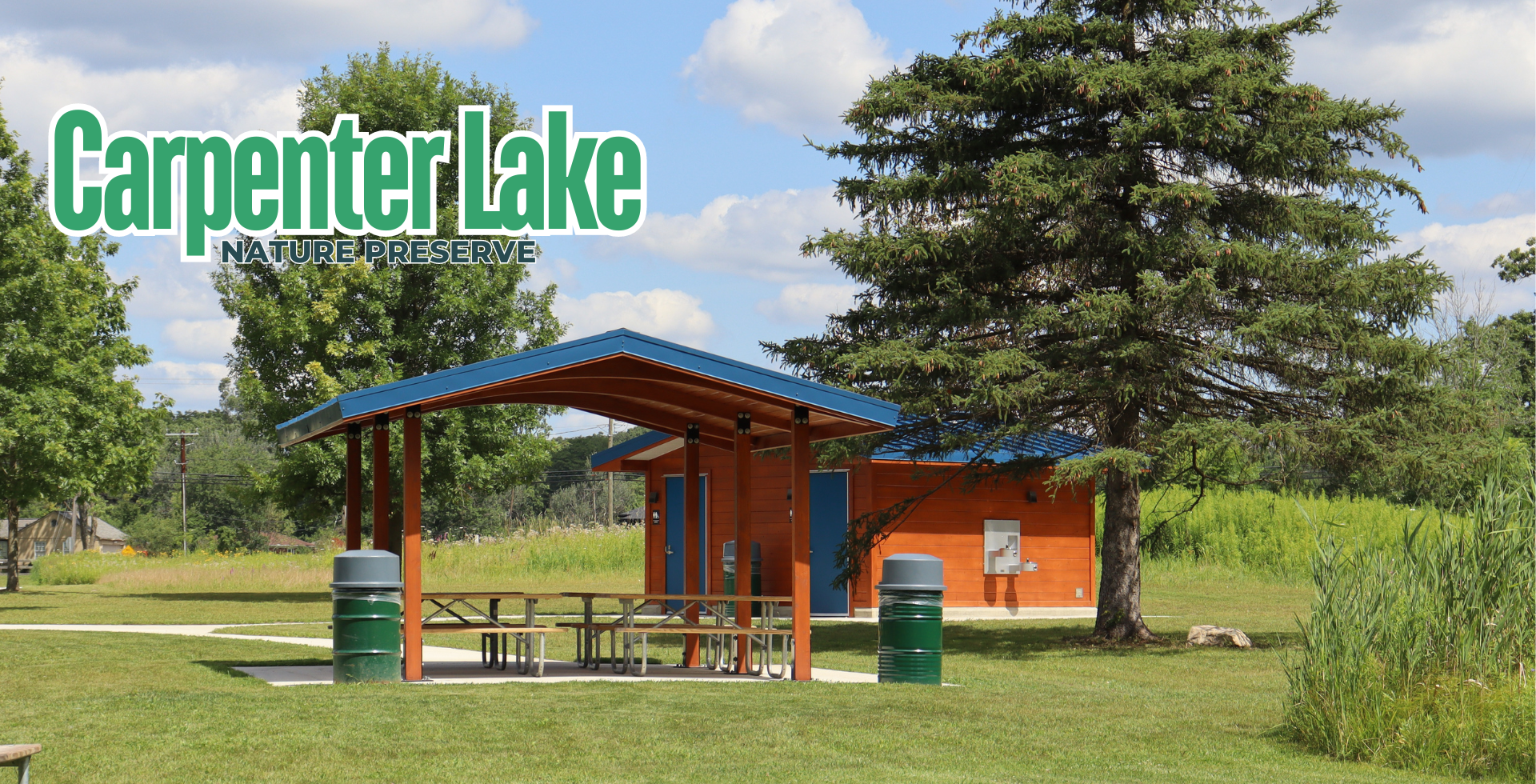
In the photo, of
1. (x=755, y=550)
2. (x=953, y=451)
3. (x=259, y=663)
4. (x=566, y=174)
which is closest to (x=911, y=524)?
(x=755, y=550)

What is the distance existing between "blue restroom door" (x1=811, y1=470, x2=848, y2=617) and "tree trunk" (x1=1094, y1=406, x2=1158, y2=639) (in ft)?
16.7

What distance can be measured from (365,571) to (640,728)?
11.4ft

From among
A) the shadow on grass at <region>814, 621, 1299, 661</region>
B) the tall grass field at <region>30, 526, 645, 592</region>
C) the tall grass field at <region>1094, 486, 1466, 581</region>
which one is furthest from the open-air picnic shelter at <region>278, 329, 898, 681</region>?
the tall grass field at <region>1094, 486, 1466, 581</region>

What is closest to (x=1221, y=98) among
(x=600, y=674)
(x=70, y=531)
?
(x=600, y=674)

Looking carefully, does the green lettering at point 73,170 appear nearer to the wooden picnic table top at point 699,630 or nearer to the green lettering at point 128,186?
the green lettering at point 128,186

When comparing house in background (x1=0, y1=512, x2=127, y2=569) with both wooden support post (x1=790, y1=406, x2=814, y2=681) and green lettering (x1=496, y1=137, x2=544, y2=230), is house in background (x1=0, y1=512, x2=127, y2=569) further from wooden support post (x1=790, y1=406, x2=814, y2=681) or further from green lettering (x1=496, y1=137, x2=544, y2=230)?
wooden support post (x1=790, y1=406, x2=814, y2=681)

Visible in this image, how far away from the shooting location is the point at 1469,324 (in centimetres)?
4334

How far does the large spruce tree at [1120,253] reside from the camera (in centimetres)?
1667

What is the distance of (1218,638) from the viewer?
1809cm

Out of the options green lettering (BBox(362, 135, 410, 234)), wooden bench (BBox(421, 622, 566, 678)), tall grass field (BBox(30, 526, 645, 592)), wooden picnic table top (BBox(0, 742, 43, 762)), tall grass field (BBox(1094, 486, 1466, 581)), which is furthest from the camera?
tall grass field (BBox(1094, 486, 1466, 581))

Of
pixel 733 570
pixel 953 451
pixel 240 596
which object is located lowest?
pixel 240 596

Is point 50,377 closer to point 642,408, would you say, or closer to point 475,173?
point 475,173

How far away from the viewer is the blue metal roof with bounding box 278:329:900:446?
38.0 ft

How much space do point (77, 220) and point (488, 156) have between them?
7.91 metres
